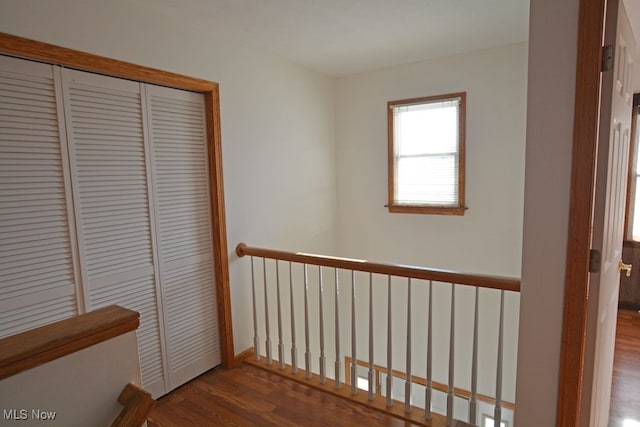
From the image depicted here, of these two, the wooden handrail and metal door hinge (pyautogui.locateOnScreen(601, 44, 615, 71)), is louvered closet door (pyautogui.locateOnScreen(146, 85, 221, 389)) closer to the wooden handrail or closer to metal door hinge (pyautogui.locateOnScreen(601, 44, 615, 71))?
the wooden handrail

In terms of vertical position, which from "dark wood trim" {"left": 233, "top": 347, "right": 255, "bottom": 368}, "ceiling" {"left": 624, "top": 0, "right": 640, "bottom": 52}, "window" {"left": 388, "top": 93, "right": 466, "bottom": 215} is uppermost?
"ceiling" {"left": 624, "top": 0, "right": 640, "bottom": 52}

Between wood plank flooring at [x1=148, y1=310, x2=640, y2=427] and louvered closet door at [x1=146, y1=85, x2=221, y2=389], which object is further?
louvered closet door at [x1=146, y1=85, x2=221, y2=389]

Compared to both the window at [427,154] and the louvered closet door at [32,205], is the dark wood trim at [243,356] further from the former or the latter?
the window at [427,154]

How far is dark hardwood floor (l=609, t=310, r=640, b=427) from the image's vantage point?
221cm

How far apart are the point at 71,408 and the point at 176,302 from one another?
1515 mm

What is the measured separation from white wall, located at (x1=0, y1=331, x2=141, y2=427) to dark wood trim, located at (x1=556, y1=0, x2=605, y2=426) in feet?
4.96

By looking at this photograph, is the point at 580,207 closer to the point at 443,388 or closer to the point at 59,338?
the point at 59,338

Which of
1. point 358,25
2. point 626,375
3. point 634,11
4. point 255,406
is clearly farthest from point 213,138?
point 626,375

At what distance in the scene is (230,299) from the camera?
2666 mm

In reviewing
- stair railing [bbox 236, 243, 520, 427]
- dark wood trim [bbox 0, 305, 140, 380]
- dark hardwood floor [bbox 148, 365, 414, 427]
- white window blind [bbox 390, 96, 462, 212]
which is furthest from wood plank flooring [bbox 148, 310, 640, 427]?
white window blind [bbox 390, 96, 462, 212]

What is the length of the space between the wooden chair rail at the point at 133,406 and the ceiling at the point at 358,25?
200 centimetres

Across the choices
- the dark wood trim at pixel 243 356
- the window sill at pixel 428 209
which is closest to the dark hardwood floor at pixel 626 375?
the window sill at pixel 428 209

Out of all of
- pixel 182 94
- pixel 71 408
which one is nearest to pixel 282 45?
pixel 182 94

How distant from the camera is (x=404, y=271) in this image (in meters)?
1.96
